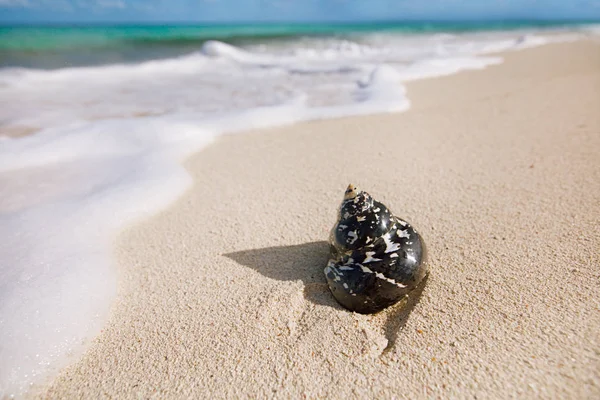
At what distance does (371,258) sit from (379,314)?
28 cm

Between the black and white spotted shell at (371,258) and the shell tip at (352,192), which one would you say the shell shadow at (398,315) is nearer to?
the black and white spotted shell at (371,258)

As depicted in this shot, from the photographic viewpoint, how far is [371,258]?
1.76 metres

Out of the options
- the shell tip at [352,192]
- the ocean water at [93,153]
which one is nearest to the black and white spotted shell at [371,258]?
the shell tip at [352,192]

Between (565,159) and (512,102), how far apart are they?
2004 mm

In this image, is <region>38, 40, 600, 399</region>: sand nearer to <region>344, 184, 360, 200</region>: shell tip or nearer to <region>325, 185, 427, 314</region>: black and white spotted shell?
<region>325, 185, 427, 314</region>: black and white spotted shell

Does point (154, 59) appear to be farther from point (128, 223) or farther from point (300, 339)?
point (300, 339)

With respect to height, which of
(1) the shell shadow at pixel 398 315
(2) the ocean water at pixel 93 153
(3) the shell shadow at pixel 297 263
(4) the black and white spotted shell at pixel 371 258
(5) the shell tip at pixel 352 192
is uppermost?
(5) the shell tip at pixel 352 192

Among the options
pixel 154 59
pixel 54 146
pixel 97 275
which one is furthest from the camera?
pixel 154 59

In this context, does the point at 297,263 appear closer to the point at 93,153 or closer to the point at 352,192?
the point at 352,192

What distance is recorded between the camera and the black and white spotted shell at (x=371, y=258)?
1729mm

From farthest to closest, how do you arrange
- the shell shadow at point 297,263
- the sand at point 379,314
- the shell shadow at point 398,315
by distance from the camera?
the shell shadow at point 297,263 < the shell shadow at point 398,315 < the sand at point 379,314

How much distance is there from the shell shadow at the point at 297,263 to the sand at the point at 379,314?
0.04ft

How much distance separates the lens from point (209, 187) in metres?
3.15

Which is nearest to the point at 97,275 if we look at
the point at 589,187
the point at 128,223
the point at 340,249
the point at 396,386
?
the point at 128,223
